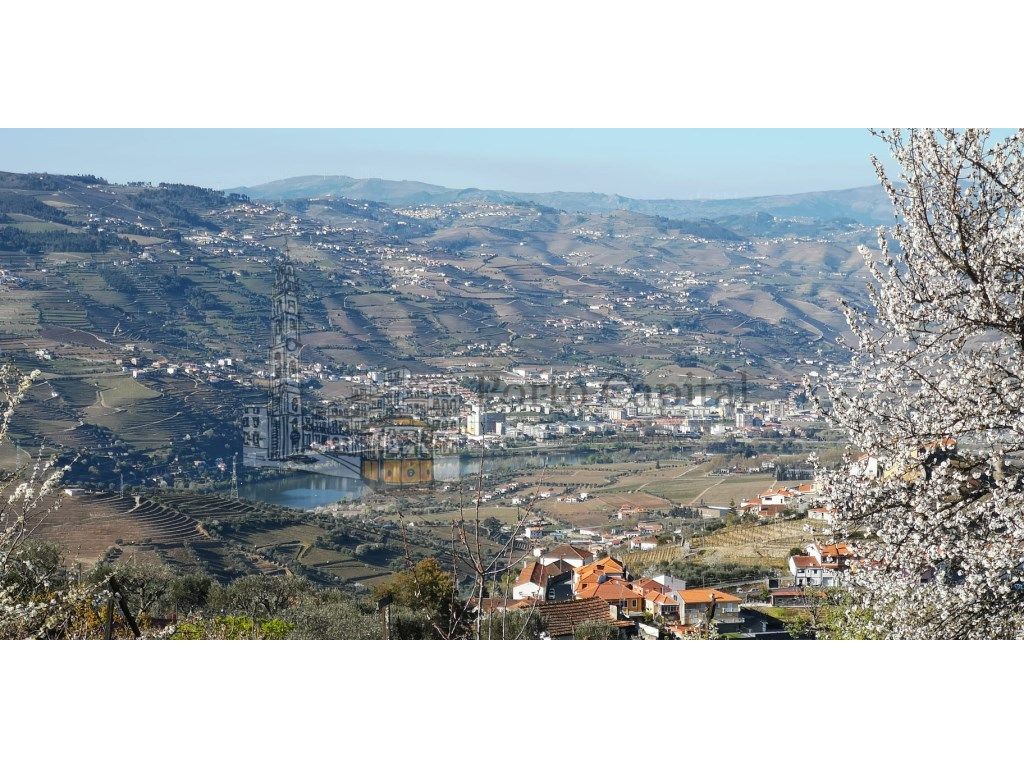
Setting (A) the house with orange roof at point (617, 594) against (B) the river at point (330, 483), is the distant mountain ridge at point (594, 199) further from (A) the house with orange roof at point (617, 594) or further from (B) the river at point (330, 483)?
(A) the house with orange roof at point (617, 594)

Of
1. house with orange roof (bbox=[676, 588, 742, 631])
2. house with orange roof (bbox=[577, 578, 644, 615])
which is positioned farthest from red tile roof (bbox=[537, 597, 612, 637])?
house with orange roof (bbox=[676, 588, 742, 631])

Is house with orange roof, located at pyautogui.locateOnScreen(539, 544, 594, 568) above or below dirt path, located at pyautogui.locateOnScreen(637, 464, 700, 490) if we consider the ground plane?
above

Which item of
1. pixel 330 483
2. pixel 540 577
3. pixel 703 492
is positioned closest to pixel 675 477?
pixel 703 492

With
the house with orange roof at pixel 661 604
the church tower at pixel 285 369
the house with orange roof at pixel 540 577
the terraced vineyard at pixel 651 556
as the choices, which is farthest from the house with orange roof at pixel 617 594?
the church tower at pixel 285 369

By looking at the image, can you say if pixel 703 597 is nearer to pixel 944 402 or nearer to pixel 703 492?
pixel 944 402

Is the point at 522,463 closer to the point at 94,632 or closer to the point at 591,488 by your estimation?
the point at 591,488

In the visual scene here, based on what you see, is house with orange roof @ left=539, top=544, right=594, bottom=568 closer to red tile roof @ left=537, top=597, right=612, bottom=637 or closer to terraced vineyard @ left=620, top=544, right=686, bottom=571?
terraced vineyard @ left=620, top=544, right=686, bottom=571
